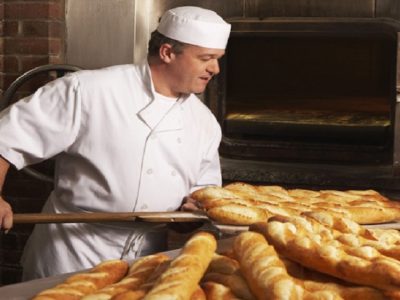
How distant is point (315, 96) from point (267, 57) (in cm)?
33

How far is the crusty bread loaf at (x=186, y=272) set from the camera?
1.34m

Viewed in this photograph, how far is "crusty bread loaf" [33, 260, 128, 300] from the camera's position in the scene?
1475 mm

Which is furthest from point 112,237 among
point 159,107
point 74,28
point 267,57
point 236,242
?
point 267,57

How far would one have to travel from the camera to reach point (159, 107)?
9.30ft

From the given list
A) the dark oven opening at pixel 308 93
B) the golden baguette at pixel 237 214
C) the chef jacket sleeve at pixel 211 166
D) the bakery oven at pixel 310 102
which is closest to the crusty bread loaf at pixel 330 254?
the golden baguette at pixel 237 214

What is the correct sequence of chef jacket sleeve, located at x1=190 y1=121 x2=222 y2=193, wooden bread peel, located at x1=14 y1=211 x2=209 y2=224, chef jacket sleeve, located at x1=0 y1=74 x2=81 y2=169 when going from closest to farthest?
wooden bread peel, located at x1=14 y1=211 x2=209 y2=224
chef jacket sleeve, located at x1=0 y1=74 x2=81 y2=169
chef jacket sleeve, located at x1=190 y1=121 x2=222 y2=193

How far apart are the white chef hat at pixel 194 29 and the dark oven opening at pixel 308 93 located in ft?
3.22

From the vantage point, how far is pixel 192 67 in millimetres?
2787

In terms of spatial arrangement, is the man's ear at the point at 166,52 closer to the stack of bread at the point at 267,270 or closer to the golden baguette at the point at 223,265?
the stack of bread at the point at 267,270

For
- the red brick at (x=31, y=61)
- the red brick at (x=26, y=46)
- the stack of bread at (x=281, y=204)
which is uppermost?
the red brick at (x=26, y=46)

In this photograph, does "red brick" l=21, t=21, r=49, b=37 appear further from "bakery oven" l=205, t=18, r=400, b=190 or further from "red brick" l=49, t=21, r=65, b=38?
"bakery oven" l=205, t=18, r=400, b=190

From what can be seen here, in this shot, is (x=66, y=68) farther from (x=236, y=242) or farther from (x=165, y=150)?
(x=236, y=242)

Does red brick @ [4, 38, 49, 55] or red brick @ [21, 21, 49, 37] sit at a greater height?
red brick @ [21, 21, 49, 37]

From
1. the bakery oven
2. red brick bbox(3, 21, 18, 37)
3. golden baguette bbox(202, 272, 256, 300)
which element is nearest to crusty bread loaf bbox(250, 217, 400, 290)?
golden baguette bbox(202, 272, 256, 300)
